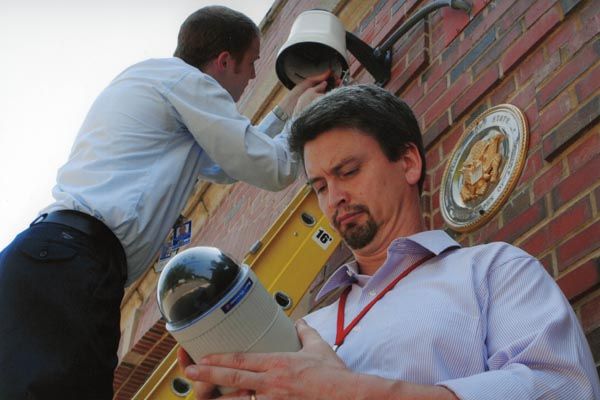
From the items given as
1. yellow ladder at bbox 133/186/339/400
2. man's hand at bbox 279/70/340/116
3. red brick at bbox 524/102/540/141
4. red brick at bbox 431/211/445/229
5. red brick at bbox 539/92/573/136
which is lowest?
yellow ladder at bbox 133/186/339/400

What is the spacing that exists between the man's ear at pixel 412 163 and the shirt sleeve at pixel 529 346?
0.55 m

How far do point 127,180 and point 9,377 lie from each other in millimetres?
718

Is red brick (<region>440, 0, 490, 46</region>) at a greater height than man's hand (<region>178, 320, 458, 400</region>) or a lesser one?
greater

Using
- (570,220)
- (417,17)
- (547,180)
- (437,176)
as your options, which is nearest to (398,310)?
(570,220)

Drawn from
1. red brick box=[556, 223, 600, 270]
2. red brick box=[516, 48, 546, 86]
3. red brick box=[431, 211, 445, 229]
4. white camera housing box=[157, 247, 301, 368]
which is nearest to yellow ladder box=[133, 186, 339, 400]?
red brick box=[431, 211, 445, 229]

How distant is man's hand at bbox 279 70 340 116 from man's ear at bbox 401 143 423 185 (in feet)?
2.83

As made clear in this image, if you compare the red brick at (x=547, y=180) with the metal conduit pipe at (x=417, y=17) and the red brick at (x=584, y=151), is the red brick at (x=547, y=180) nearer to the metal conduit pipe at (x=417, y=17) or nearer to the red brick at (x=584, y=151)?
the red brick at (x=584, y=151)

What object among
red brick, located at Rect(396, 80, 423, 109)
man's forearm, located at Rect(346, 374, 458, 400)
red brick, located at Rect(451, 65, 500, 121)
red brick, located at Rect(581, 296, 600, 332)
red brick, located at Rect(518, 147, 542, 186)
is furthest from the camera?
red brick, located at Rect(396, 80, 423, 109)

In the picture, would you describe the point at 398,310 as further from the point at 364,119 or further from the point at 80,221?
the point at 80,221

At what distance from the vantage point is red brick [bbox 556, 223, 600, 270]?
1.78 meters

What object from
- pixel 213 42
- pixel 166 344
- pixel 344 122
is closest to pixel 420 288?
pixel 344 122

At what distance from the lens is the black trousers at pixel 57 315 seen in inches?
73.5

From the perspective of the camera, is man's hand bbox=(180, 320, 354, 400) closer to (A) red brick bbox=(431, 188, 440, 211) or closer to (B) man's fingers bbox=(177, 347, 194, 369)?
(B) man's fingers bbox=(177, 347, 194, 369)

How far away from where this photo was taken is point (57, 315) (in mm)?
1969
